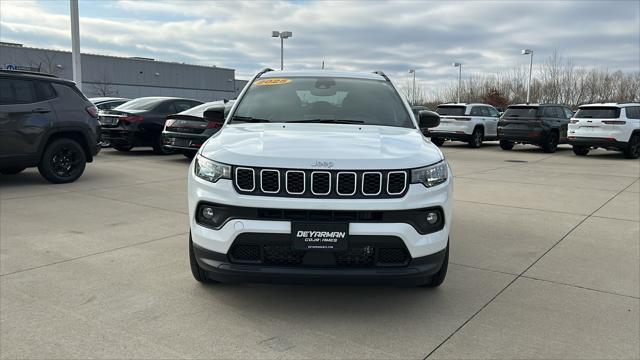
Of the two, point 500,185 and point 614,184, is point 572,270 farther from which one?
point 614,184

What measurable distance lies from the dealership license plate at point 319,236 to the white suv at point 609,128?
52.0 feet

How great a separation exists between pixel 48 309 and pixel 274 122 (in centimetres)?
215

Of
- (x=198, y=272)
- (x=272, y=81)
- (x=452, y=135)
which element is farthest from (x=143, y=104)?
(x=452, y=135)

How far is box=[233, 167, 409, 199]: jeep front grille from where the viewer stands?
3178 mm

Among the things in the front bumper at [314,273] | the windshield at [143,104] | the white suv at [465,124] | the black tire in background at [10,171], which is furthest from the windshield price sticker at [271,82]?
the white suv at [465,124]

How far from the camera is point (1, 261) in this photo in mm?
4516

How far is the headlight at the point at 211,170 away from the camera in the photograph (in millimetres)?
3284

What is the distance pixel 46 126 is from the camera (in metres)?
8.29

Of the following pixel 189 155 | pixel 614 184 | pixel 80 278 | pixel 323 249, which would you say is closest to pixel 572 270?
pixel 323 249

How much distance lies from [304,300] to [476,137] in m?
17.8

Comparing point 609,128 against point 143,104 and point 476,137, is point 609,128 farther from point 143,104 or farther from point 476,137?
point 143,104

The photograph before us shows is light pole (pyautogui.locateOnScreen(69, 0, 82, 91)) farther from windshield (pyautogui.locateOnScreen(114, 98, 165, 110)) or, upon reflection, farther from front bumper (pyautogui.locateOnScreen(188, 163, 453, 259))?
front bumper (pyautogui.locateOnScreen(188, 163, 453, 259))

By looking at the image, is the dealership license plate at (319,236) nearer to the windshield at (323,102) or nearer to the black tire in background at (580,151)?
the windshield at (323,102)

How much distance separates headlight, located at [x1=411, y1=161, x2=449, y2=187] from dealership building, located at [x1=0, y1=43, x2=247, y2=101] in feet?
180
